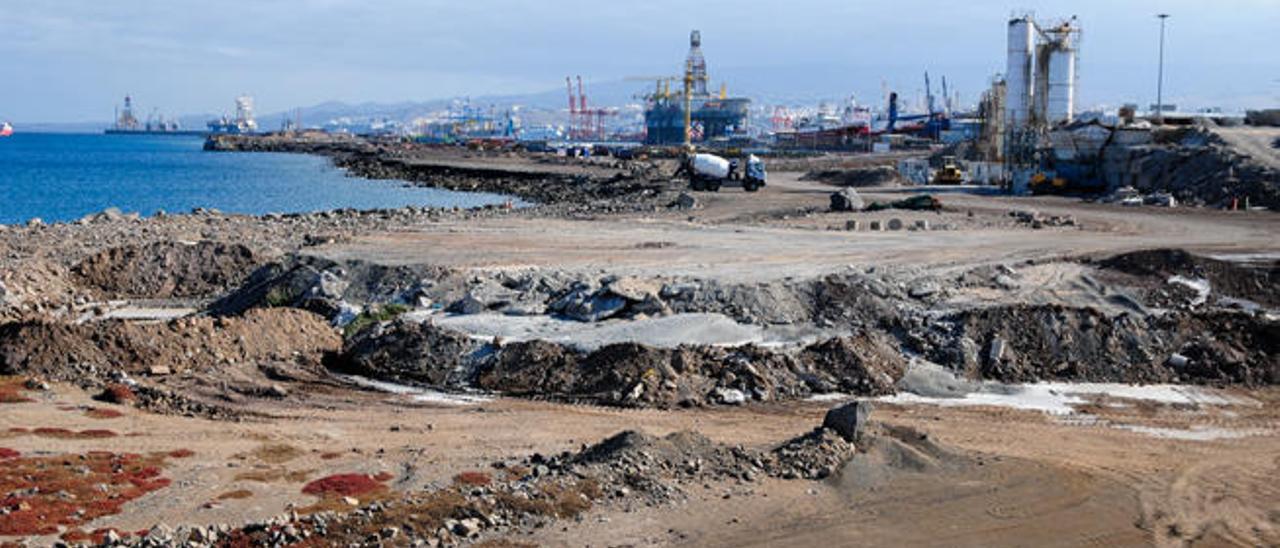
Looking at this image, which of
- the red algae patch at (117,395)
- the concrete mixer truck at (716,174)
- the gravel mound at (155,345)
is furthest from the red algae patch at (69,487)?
the concrete mixer truck at (716,174)

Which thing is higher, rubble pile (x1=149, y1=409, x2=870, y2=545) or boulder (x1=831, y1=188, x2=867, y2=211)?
boulder (x1=831, y1=188, x2=867, y2=211)

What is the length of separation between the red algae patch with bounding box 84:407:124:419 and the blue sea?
40.5 metres

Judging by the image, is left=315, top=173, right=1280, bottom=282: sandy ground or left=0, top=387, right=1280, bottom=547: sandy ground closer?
left=0, top=387, right=1280, bottom=547: sandy ground

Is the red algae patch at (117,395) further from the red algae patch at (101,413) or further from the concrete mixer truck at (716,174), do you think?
the concrete mixer truck at (716,174)

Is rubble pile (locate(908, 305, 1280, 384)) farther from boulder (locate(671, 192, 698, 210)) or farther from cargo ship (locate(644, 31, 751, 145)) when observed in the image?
cargo ship (locate(644, 31, 751, 145))

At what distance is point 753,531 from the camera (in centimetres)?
1309

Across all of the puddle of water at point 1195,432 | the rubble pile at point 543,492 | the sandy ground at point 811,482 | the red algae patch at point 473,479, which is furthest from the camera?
the puddle of water at point 1195,432

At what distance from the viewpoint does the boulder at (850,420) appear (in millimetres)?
15171

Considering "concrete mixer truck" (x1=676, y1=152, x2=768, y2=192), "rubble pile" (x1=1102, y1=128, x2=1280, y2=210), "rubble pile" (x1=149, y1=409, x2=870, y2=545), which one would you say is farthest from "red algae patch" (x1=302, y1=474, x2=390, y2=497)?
"concrete mixer truck" (x1=676, y1=152, x2=768, y2=192)

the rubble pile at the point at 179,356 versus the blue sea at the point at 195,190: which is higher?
the rubble pile at the point at 179,356

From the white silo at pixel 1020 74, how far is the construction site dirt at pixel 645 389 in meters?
22.6

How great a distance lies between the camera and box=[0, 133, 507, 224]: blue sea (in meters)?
63.8

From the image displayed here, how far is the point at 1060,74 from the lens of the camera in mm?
57594

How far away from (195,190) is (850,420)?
72077 millimetres
